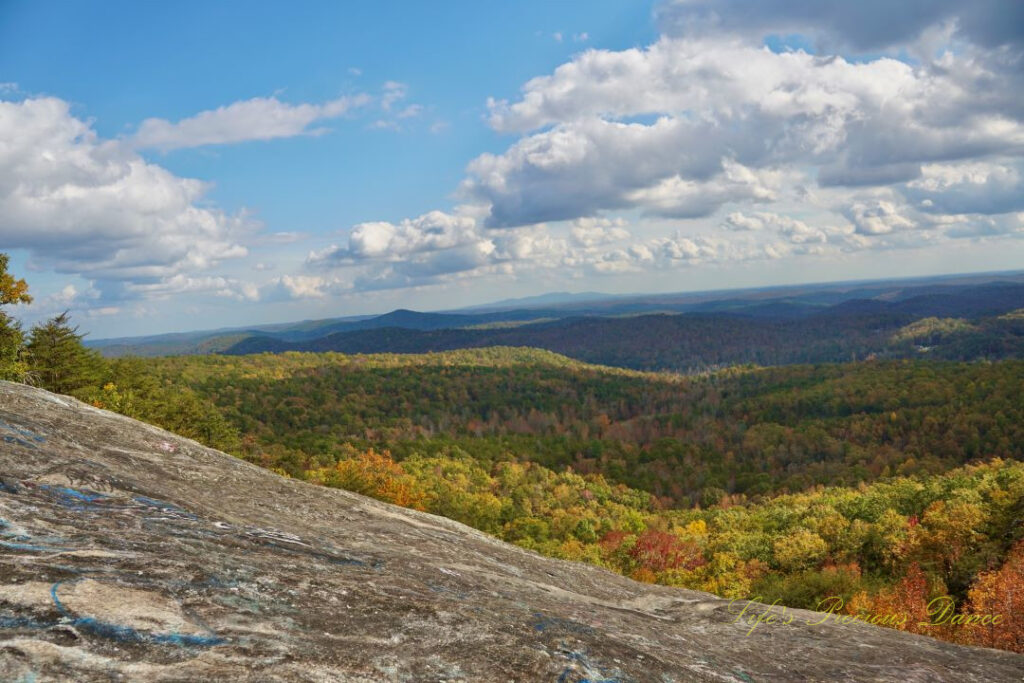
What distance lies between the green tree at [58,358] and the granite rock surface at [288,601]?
41068 millimetres

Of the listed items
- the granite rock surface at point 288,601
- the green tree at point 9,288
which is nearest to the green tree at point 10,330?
the green tree at point 9,288

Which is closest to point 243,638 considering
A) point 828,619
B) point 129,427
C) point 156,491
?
point 156,491

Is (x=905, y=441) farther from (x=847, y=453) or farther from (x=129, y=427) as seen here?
(x=129, y=427)

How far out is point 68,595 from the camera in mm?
7922

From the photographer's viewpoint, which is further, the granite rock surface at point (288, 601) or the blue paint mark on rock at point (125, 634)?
the granite rock surface at point (288, 601)

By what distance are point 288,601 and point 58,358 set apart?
57.0 metres

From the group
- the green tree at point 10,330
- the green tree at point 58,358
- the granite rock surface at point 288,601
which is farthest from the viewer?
the green tree at point 58,358

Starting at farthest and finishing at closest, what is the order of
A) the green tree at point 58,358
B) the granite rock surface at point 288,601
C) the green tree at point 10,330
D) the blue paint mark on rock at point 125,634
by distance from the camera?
the green tree at point 58,358 < the green tree at point 10,330 < the granite rock surface at point 288,601 < the blue paint mark on rock at point 125,634

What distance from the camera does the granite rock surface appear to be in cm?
759

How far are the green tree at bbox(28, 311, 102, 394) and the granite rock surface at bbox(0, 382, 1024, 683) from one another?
1617 inches

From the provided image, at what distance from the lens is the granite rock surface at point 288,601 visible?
7.59 meters

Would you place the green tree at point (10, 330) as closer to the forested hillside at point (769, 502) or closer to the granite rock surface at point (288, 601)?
the forested hillside at point (769, 502)

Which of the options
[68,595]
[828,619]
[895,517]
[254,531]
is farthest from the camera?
[895,517]

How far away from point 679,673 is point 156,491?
41.0 ft
